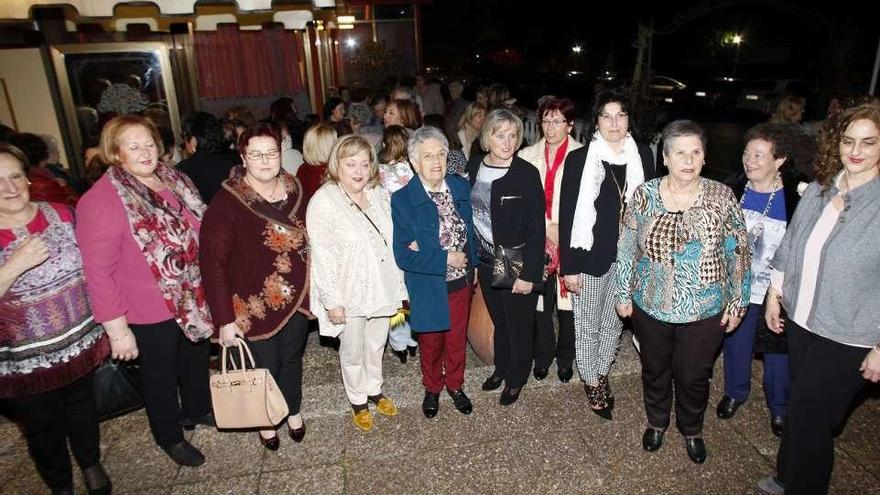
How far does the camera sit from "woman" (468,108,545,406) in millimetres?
3426

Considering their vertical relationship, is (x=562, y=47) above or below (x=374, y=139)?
above

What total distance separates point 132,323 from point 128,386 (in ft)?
2.23

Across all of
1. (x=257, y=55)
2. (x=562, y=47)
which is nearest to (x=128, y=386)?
(x=257, y=55)

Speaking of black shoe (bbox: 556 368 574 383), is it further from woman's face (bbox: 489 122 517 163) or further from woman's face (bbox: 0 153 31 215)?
woman's face (bbox: 0 153 31 215)

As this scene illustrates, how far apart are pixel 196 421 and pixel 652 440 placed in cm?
322

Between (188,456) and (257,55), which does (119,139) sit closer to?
(188,456)

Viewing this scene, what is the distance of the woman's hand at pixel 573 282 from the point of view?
3.61 m

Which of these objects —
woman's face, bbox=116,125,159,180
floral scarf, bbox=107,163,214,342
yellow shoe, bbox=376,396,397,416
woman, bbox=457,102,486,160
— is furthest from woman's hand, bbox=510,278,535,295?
woman, bbox=457,102,486,160

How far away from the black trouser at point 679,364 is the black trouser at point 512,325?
77cm

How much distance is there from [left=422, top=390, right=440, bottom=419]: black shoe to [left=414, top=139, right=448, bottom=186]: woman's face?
165cm

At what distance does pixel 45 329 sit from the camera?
2762mm

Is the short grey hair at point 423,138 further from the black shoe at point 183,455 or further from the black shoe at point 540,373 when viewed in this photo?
the black shoe at point 183,455

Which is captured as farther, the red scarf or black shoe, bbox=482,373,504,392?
black shoe, bbox=482,373,504,392

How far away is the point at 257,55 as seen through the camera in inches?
383
